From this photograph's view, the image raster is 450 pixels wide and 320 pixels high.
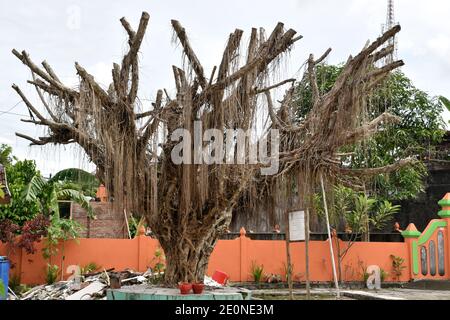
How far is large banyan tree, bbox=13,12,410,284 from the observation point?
21.9ft

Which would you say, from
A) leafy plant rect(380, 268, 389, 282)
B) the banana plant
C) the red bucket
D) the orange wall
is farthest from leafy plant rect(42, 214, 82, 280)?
leafy plant rect(380, 268, 389, 282)

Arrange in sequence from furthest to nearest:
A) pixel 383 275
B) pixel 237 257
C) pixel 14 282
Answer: pixel 383 275 → pixel 237 257 → pixel 14 282

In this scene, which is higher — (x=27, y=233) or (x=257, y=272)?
(x=27, y=233)

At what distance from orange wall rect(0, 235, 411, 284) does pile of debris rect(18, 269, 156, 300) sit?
1035 millimetres

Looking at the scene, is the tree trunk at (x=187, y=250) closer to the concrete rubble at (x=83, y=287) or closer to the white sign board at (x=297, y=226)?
the white sign board at (x=297, y=226)

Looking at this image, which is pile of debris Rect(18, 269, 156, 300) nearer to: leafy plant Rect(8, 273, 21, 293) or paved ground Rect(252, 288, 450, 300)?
leafy plant Rect(8, 273, 21, 293)

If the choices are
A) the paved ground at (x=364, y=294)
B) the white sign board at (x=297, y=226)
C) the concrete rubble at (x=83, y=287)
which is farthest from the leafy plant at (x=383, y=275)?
the concrete rubble at (x=83, y=287)

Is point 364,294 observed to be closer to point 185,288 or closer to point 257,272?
point 257,272

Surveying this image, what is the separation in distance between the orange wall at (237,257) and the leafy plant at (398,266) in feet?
0.39

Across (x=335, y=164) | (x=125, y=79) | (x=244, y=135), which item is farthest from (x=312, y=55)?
(x=125, y=79)

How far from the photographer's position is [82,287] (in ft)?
36.7

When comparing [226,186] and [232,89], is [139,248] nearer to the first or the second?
[226,186]

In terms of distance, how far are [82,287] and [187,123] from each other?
236 inches

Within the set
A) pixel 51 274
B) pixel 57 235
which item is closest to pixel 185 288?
pixel 57 235
